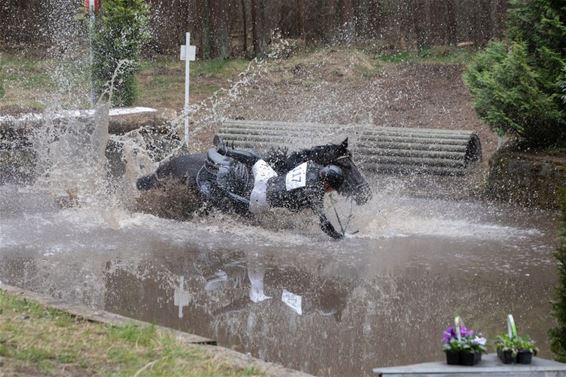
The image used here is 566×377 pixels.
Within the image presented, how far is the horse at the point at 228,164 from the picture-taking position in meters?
10.6

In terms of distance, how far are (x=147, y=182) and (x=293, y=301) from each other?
454cm

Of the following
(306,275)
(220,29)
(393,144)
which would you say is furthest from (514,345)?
(220,29)

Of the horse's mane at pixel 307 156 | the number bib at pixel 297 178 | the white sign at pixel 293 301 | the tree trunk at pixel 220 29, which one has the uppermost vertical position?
the tree trunk at pixel 220 29

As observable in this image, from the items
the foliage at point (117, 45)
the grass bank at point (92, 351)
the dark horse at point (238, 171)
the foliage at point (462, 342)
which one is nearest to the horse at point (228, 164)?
the dark horse at point (238, 171)

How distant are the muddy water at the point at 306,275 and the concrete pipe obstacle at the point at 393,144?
9.92 ft

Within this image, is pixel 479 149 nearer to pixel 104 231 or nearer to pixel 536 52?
pixel 536 52

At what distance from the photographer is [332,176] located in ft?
34.0

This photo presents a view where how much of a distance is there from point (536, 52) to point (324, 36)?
1436 centimetres

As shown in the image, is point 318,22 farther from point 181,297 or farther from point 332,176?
point 181,297

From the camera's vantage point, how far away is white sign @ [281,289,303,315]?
780cm

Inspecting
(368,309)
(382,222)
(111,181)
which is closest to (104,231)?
(111,181)

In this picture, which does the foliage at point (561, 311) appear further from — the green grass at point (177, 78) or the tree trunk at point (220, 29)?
the tree trunk at point (220, 29)

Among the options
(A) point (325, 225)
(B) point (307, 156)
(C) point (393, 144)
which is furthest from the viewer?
(C) point (393, 144)

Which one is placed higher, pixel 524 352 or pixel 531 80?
pixel 531 80
